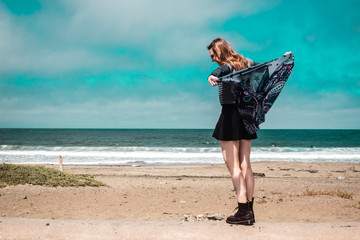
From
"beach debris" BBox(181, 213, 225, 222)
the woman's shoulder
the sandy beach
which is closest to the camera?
the sandy beach

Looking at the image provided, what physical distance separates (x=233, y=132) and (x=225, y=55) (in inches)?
36.7

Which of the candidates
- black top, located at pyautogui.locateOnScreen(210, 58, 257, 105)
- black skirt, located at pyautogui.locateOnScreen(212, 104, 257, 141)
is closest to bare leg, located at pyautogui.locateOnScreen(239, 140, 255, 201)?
black skirt, located at pyautogui.locateOnScreen(212, 104, 257, 141)

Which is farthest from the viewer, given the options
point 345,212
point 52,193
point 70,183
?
point 70,183

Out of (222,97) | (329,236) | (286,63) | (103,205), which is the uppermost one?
(286,63)

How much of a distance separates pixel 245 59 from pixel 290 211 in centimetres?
285

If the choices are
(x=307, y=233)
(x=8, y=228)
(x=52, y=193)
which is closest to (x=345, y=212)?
(x=307, y=233)

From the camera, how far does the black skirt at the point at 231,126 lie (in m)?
3.35

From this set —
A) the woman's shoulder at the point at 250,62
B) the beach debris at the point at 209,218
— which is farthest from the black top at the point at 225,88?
the beach debris at the point at 209,218

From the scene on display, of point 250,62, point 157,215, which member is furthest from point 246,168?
point 157,215

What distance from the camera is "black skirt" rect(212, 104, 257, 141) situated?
11.0 feet

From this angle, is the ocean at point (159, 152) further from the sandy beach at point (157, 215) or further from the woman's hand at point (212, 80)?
the woman's hand at point (212, 80)

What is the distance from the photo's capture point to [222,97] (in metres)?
3.45

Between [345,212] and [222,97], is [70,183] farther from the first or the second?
[345,212]

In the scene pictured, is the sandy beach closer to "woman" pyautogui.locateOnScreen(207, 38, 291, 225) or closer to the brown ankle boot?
the brown ankle boot
